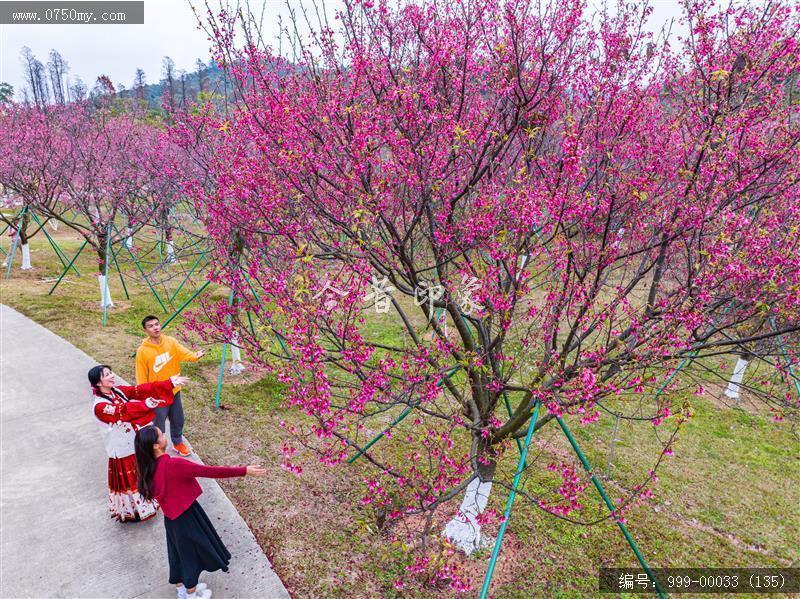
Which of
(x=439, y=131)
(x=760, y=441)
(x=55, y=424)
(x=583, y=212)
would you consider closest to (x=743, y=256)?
(x=583, y=212)

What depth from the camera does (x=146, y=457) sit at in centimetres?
332

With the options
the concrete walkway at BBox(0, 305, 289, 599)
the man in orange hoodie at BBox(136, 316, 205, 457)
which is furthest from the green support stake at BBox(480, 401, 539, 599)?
the man in orange hoodie at BBox(136, 316, 205, 457)

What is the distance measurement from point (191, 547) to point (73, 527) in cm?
188

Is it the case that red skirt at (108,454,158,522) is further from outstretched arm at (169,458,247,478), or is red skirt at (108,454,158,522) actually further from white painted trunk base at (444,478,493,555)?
white painted trunk base at (444,478,493,555)

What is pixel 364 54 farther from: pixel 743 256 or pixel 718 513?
pixel 718 513

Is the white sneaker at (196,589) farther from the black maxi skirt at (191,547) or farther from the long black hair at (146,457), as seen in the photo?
the long black hair at (146,457)

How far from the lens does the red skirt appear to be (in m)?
4.26

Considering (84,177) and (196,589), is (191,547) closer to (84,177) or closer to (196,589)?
(196,589)

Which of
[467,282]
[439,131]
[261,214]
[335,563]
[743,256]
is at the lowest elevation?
[335,563]

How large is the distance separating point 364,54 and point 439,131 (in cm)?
102

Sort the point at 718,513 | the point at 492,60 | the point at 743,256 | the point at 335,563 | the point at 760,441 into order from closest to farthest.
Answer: the point at 743,256, the point at 492,60, the point at 335,563, the point at 718,513, the point at 760,441

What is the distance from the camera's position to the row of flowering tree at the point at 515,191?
3420 millimetres

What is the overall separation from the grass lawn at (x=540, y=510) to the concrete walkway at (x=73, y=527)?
0.30 meters

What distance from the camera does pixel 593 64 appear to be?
4117 millimetres
